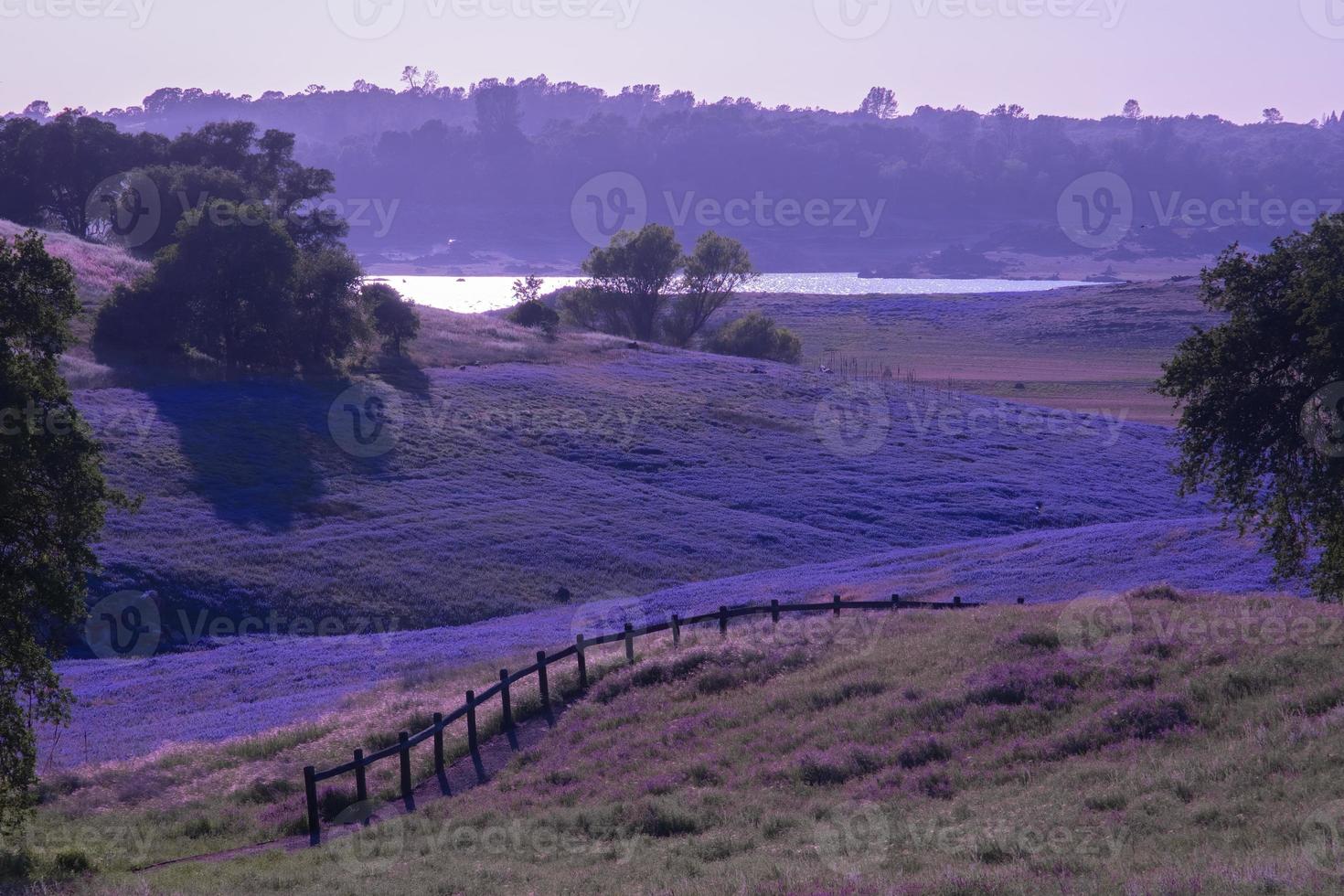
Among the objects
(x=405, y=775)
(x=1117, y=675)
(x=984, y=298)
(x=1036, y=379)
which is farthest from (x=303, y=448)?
(x=984, y=298)

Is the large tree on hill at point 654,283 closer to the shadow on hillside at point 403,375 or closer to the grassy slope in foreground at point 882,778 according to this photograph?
the shadow on hillside at point 403,375

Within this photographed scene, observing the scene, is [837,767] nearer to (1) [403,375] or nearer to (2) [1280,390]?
(2) [1280,390]

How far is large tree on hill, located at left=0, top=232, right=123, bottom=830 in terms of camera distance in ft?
41.0

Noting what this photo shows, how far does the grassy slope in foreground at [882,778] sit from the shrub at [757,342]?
7312 centimetres

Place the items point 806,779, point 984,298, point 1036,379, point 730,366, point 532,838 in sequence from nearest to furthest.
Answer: point 532,838
point 806,779
point 730,366
point 1036,379
point 984,298

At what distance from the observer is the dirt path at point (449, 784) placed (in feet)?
48.3

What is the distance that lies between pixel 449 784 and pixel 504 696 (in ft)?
7.49

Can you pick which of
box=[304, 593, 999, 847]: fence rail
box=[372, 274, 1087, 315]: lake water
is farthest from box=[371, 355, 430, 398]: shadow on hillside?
box=[372, 274, 1087, 315]: lake water

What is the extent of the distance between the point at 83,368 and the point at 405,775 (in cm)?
4223

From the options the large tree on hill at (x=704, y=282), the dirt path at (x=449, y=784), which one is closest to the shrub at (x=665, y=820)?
the dirt path at (x=449, y=784)

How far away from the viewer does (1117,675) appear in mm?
15602

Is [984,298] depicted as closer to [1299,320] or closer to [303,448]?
[303,448]

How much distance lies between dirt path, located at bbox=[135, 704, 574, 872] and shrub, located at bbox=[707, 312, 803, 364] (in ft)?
247

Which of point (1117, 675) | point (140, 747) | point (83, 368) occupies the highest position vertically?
point (83, 368)
